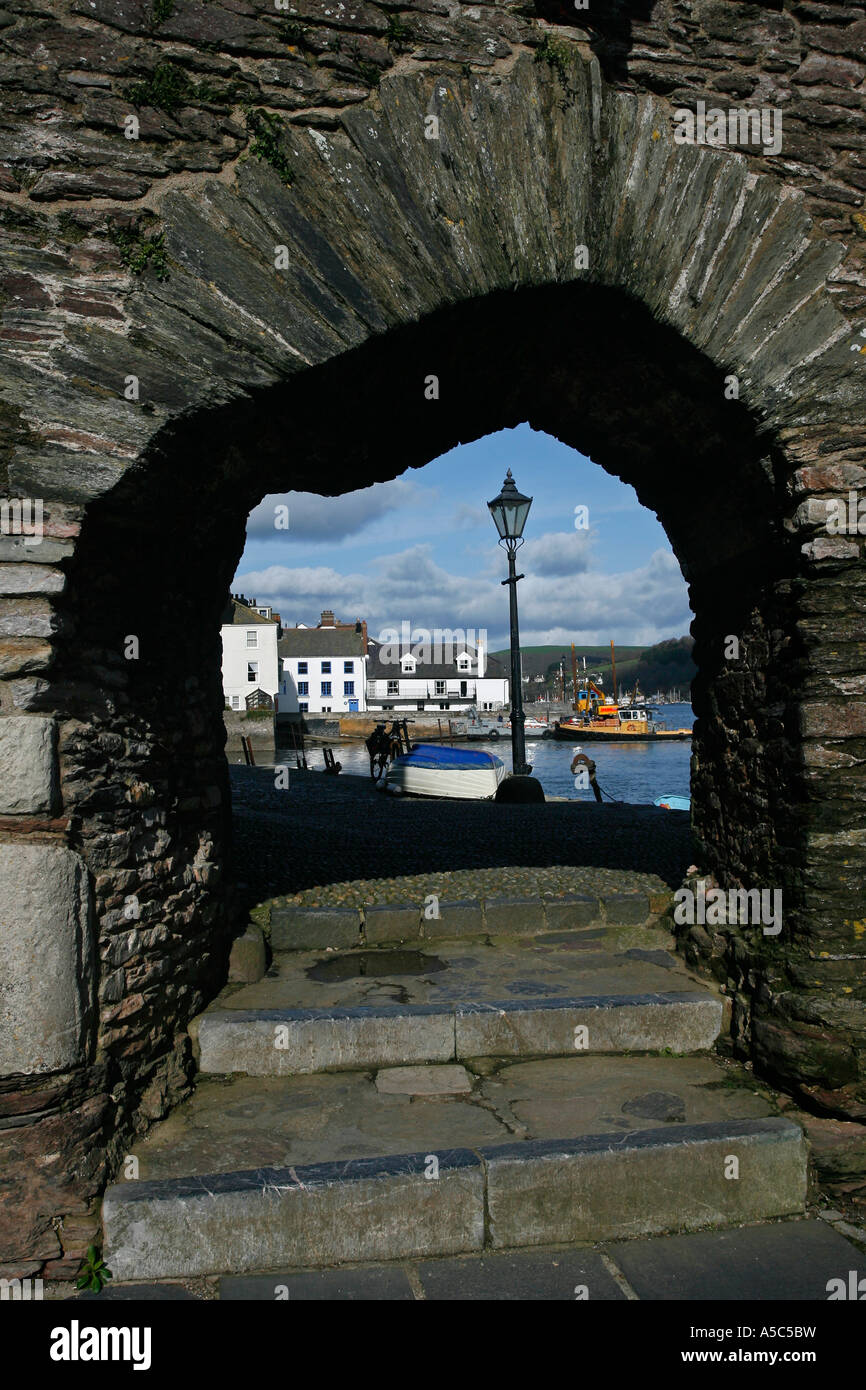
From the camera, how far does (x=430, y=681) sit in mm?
68000

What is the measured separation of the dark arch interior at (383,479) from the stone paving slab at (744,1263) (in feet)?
4.96

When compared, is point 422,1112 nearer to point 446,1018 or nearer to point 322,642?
point 446,1018

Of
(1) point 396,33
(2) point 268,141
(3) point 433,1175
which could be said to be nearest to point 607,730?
(1) point 396,33

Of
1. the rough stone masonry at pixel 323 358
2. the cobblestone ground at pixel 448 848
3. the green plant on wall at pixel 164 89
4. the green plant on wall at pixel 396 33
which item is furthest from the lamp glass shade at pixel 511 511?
the green plant on wall at pixel 164 89

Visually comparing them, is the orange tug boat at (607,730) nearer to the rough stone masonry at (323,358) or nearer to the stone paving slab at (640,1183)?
the rough stone masonry at (323,358)

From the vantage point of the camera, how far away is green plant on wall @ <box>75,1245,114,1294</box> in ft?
9.58

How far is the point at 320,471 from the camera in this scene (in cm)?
459

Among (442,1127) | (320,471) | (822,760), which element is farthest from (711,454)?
(442,1127)

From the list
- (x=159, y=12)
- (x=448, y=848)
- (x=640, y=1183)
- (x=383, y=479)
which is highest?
(x=159, y=12)

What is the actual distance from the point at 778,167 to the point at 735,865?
3368mm

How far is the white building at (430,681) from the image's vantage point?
217ft

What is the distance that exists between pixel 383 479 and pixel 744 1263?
3977 mm

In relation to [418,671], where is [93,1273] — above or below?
below

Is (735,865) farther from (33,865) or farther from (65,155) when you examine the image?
(65,155)
